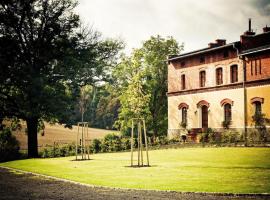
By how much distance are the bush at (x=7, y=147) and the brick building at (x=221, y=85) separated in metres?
16.9

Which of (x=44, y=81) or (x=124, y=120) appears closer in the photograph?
(x=44, y=81)

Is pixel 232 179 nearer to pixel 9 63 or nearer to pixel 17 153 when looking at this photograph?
pixel 9 63

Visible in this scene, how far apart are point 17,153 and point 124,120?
2147 centimetres

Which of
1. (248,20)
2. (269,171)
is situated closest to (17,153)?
(269,171)

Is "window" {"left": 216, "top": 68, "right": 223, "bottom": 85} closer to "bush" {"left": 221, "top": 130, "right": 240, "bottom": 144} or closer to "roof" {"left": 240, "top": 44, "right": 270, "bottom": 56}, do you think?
"roof" {"left": 240, "top": 44, "right": 270, "bottom": 56}

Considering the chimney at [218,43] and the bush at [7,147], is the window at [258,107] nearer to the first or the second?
the chimney at [218,43]

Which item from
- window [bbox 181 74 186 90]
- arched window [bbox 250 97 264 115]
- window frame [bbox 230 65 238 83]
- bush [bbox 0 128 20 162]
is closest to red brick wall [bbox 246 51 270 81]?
window frame [bbox 230 65 238 83]

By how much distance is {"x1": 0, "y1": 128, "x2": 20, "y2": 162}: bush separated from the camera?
28.7 m

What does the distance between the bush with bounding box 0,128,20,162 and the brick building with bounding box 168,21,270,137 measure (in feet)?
55.5

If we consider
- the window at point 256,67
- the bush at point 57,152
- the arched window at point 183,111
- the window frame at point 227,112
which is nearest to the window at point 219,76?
the window frame at point 227,112

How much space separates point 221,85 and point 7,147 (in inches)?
779

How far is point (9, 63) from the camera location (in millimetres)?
25969

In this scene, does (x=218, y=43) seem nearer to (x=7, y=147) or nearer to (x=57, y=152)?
(x=57, y=152)

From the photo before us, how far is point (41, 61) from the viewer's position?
91.2 feet
